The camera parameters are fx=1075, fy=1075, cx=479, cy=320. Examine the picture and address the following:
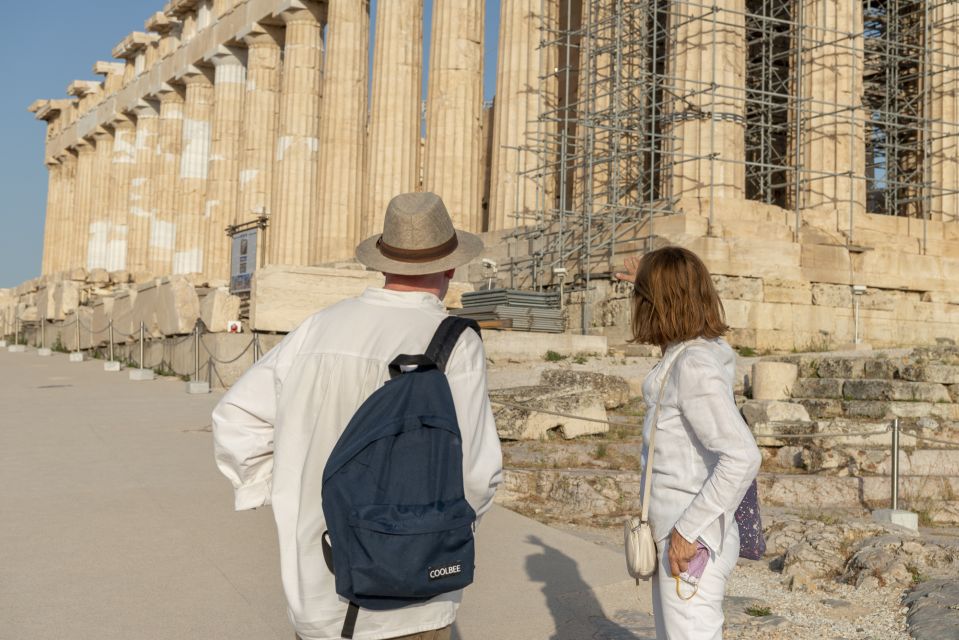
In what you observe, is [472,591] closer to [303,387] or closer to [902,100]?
[303,387]

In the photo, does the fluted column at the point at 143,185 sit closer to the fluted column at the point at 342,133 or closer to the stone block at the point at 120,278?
the stone block at the point at 120,278

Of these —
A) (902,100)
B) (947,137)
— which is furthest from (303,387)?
(902,100)

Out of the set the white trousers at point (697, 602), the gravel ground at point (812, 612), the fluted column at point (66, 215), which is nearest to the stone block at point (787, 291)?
the gravel ground at point (812, 612)

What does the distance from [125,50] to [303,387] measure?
44.6 meters

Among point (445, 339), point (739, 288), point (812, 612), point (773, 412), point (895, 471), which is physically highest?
point (739, 288)

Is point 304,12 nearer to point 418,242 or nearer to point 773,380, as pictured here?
point 773,380

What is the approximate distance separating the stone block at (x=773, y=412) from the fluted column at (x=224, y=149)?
26633mm

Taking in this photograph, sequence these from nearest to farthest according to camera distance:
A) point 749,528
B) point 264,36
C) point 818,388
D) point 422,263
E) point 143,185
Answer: point 422,263
point 749,528
point 818,388
point 264,36
point 143,185

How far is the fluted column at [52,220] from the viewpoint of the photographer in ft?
168

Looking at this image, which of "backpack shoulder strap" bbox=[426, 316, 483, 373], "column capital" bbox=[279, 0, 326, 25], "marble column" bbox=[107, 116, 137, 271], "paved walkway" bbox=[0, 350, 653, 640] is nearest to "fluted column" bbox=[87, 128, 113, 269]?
"marble column" bbox=[107, 116, 137, 271]

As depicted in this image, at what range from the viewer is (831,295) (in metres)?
21.4

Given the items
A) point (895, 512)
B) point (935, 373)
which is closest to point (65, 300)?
point (935, 373)

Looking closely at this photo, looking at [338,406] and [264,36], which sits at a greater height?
[264,36]

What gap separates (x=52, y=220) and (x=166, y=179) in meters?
14.7
